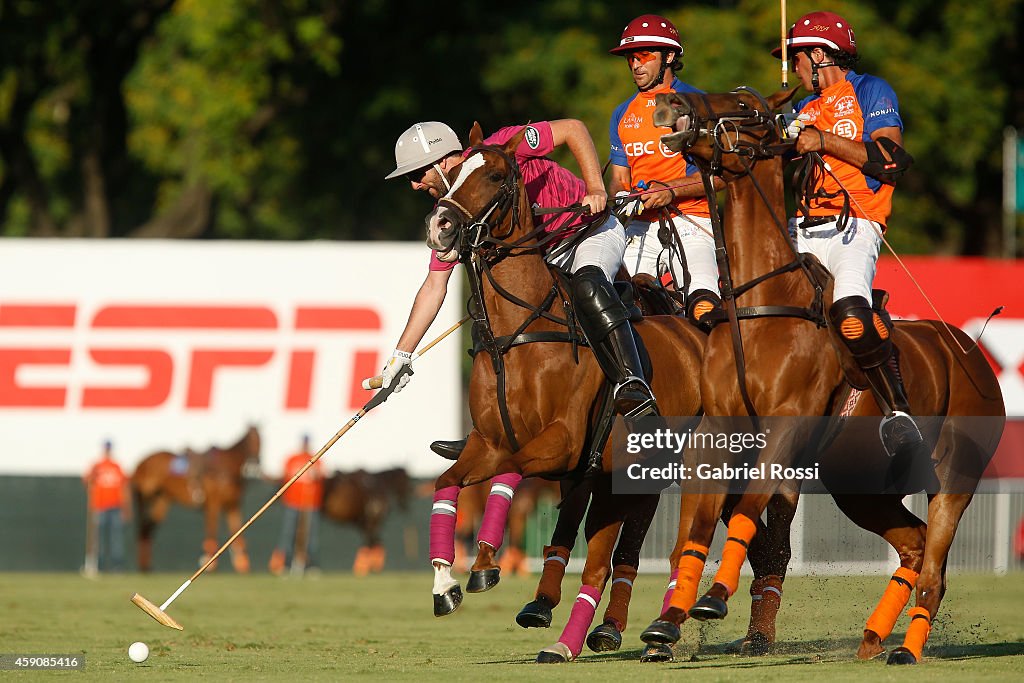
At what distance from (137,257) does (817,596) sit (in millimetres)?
10543

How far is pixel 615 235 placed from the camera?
8836 mm

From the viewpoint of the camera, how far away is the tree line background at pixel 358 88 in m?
23.1

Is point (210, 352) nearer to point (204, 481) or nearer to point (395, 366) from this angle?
point (204, 481)

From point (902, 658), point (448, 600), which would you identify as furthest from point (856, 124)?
point (448, 600)

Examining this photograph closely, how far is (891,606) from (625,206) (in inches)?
103

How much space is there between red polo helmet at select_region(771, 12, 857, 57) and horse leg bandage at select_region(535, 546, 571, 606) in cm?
305

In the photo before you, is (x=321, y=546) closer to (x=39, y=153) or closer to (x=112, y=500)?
(x=112, y=500)

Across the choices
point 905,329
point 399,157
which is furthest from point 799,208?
point 399,157

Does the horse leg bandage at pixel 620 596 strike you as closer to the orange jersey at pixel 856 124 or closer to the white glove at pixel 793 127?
the orange jersey at pixel 856 124

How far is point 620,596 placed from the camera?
8852 millimetres

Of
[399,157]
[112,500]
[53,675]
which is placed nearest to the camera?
[53,675]

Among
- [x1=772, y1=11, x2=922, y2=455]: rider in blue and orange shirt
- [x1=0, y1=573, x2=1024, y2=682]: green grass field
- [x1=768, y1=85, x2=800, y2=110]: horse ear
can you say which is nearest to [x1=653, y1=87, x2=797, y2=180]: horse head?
[x1=768, y1=85, x2=800, y2=110]: horse ear

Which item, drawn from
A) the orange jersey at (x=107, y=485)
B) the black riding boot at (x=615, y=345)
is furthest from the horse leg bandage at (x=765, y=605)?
the orange jersey at (x=107, y=485)

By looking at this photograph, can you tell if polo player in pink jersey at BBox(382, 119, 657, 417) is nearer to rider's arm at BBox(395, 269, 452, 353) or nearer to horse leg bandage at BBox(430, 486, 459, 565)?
rider's arm at BBox(395, 269, 452, 353)
